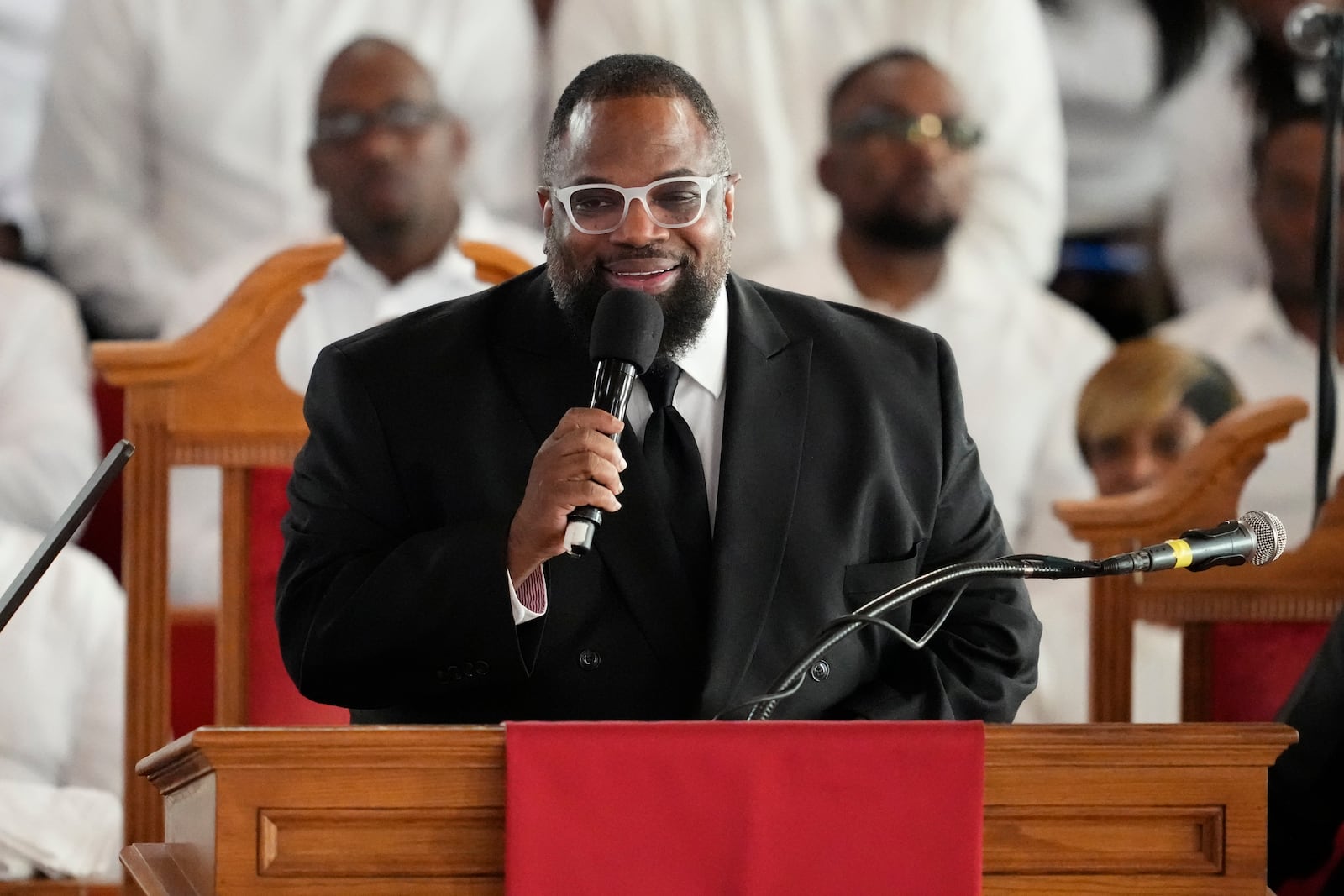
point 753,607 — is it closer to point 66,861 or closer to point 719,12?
point 66,861

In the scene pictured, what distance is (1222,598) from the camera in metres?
3.09

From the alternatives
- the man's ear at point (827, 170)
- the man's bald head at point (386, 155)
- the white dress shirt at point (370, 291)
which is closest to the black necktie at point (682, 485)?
the white dress shirt at point (370, 291)

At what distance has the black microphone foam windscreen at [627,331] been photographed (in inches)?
67.7

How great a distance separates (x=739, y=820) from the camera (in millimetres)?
1472

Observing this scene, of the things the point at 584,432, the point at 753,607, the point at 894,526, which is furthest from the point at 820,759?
the point at 894,526

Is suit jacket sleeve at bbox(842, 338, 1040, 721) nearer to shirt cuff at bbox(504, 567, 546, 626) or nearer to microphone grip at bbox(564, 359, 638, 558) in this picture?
shirt cuff at bbox(504, 567, 546, 626)

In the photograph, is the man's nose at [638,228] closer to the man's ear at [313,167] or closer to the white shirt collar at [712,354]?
the white shirt collar at [712,354]

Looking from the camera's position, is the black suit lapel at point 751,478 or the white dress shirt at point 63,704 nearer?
the black suit lapel at point 751,478

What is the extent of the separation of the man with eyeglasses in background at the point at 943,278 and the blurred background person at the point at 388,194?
27.6 inches

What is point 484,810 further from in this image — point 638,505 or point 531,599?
point 638,505

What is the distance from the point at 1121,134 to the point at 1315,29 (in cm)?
49

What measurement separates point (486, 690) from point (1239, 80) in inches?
116

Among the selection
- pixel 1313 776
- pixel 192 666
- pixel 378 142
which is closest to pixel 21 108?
pixel 378 142

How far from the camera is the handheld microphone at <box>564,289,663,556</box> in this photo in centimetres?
169
